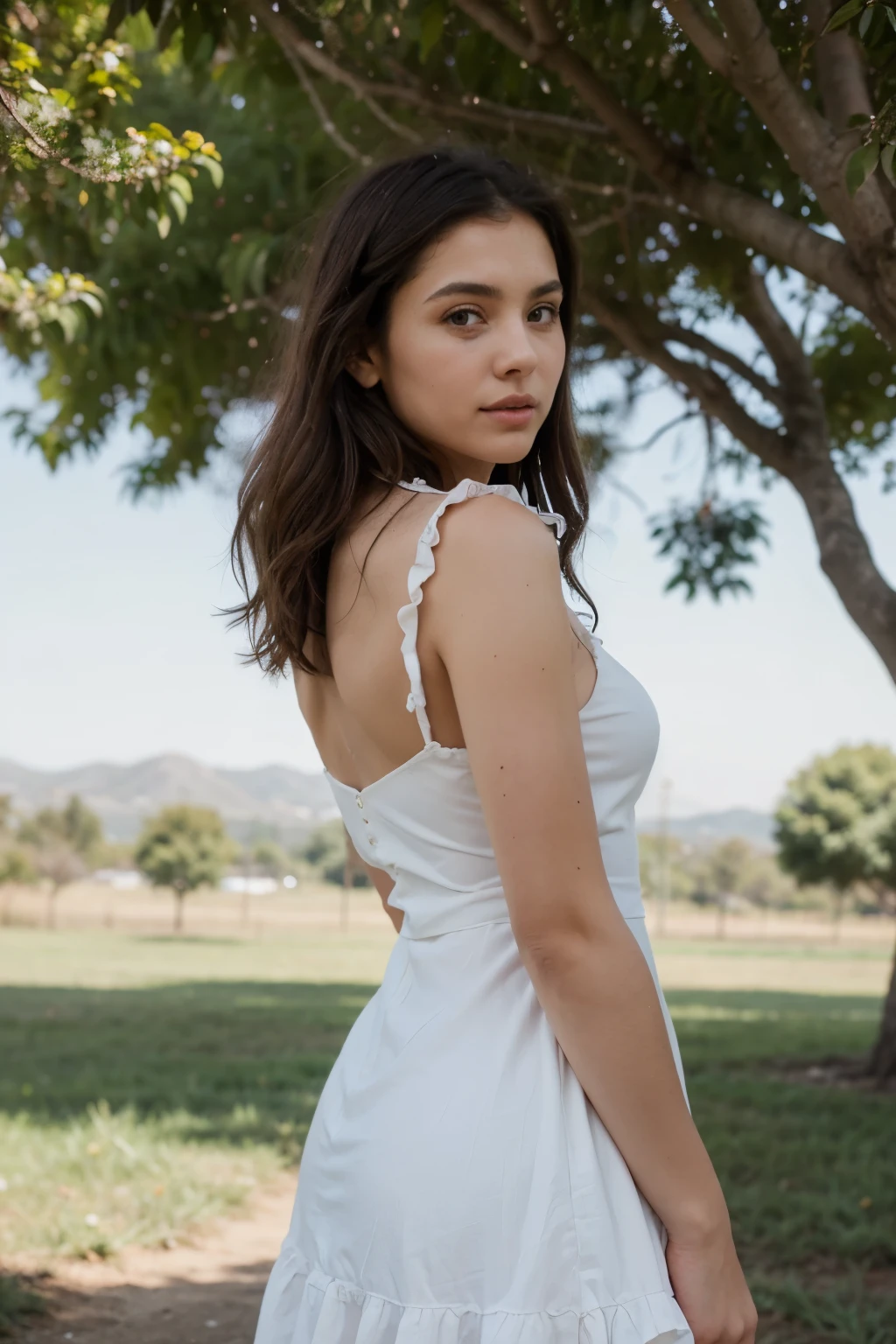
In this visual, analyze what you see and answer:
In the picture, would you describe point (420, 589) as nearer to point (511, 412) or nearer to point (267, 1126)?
point (511, 412)

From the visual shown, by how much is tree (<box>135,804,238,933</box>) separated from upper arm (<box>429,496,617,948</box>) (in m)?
52.5

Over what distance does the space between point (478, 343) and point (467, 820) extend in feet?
1.77

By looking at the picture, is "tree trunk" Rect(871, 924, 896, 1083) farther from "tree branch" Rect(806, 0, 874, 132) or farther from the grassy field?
"tree branch" Rect(806, 0, 874, 132)

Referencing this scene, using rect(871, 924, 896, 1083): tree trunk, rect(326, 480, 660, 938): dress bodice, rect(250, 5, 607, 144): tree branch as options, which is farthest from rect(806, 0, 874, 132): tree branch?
rect(871, 924, 896, 1083): tree trunk

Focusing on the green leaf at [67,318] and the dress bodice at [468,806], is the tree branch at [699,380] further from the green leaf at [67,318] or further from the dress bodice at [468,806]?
the dress bodice at [468,806]

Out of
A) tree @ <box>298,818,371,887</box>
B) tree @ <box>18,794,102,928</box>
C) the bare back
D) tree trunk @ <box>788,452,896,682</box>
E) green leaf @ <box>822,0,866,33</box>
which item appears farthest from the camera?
tree @ <box>298,818,371,887</box>

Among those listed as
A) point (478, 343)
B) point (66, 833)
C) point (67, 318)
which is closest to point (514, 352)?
point (478, 343)

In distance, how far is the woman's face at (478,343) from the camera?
1450mm

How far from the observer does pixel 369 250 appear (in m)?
1.51

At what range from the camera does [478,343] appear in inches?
56.9

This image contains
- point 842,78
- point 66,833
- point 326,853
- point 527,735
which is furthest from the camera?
point 326,853

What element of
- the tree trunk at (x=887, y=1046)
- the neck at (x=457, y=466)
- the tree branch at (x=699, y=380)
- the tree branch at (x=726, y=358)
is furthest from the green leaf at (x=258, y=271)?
the tree trunk at (x=887, y=1046)

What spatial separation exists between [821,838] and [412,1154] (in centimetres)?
5073

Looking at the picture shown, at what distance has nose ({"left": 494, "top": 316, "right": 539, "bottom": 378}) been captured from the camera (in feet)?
4.70
